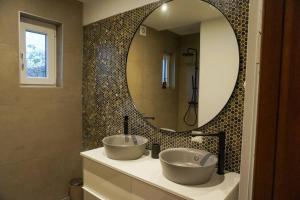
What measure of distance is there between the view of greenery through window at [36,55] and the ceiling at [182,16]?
3.90ft

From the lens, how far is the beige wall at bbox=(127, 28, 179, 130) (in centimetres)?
158

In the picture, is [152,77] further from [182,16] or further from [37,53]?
[37,53]

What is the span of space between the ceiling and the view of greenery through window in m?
1.19

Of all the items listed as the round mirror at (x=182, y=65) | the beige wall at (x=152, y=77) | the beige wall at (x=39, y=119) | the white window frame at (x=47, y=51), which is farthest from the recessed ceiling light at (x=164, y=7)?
the white window frame at (x=47, y=51)

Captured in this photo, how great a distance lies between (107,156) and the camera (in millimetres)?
1491

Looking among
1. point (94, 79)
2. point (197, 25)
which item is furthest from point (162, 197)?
point (94, 79)

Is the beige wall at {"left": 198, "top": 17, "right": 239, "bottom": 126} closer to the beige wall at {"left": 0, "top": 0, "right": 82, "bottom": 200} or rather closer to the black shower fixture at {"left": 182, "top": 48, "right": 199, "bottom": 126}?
the black shower fixture at {"left": 182, "top": 48, "right": 199, "bottom": 126}

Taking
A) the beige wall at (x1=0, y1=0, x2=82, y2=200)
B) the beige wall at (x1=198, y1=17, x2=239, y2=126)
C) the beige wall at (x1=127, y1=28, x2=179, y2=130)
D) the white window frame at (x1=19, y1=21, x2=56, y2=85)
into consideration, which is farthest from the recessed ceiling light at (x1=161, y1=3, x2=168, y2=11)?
the white window frame at (x1=19, y1=21, x2=56, y2=85)

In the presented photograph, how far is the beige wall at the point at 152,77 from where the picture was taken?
1.58 meters

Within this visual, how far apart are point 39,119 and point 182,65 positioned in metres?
1.50

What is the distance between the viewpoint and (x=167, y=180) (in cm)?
114

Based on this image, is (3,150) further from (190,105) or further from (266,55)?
(266,55)

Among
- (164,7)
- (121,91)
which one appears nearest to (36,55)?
(121,91)

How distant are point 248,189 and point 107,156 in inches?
39.6
